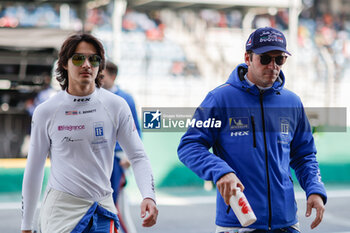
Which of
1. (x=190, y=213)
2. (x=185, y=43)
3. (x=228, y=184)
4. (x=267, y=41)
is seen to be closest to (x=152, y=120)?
(x=267, y=41)

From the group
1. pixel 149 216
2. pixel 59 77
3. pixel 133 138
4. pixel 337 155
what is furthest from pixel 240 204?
pixel 337 155

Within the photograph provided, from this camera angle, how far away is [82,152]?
341 centimetres

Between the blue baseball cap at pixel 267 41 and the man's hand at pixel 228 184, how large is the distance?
799mm

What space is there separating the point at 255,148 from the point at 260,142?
0.05 meters

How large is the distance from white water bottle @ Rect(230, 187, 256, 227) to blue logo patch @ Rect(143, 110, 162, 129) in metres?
2.86

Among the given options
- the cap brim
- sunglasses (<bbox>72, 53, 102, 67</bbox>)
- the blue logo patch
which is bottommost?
the blue logo patch

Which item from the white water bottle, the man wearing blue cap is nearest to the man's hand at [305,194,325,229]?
the man wearing blue cap

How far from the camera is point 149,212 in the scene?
3266 mm

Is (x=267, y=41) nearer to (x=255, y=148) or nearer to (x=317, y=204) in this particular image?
(x=255, y=148)

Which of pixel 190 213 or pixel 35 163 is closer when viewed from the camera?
pixel 35 163

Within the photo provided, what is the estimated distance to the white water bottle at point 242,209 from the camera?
9.97 ft

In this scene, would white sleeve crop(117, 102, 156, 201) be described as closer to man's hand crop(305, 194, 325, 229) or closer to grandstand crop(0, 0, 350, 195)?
man's hand crop(305, 194, 325, 229)

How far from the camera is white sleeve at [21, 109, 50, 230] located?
344 centimetres

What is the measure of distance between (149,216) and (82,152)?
0.51m
